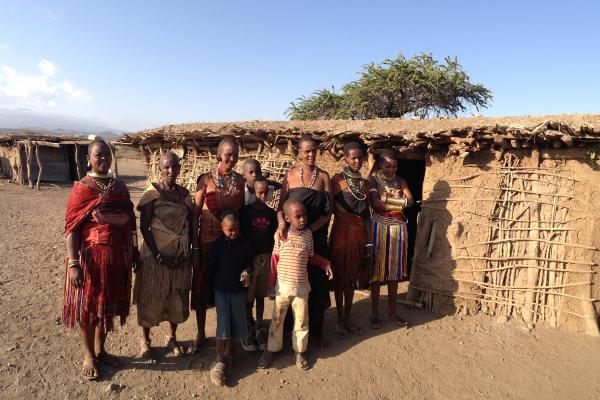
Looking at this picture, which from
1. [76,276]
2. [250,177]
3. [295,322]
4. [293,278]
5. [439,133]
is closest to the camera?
[76,276]

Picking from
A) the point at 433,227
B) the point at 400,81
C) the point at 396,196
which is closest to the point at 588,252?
the point at 433,227

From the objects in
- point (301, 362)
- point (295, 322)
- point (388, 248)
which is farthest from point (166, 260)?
point (388, 248)

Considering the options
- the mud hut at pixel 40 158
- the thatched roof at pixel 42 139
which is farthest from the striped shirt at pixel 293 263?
the thatched roof at pixel 42 139

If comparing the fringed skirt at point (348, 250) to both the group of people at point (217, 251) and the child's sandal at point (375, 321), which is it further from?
the child's sandal at point (375, 321)

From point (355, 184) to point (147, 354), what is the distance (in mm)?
2488

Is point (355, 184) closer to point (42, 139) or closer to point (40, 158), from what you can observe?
point (42, 139)

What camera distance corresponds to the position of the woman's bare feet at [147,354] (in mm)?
3502

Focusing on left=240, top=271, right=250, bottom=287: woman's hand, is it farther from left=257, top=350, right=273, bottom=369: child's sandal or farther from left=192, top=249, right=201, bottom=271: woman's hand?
left=257, top=350, right=273, bottom=369: child's sandal

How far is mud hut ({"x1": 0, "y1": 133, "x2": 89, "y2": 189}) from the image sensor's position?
17.1m

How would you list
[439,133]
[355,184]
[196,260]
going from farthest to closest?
[439,133], [355,184], [196,260]

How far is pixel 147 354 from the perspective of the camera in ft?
11.6

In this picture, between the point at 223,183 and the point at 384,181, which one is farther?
the point at 384,181

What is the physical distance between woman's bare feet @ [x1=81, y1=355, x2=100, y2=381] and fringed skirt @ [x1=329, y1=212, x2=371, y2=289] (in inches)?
90.0

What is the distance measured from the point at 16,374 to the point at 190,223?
1.93 metres
